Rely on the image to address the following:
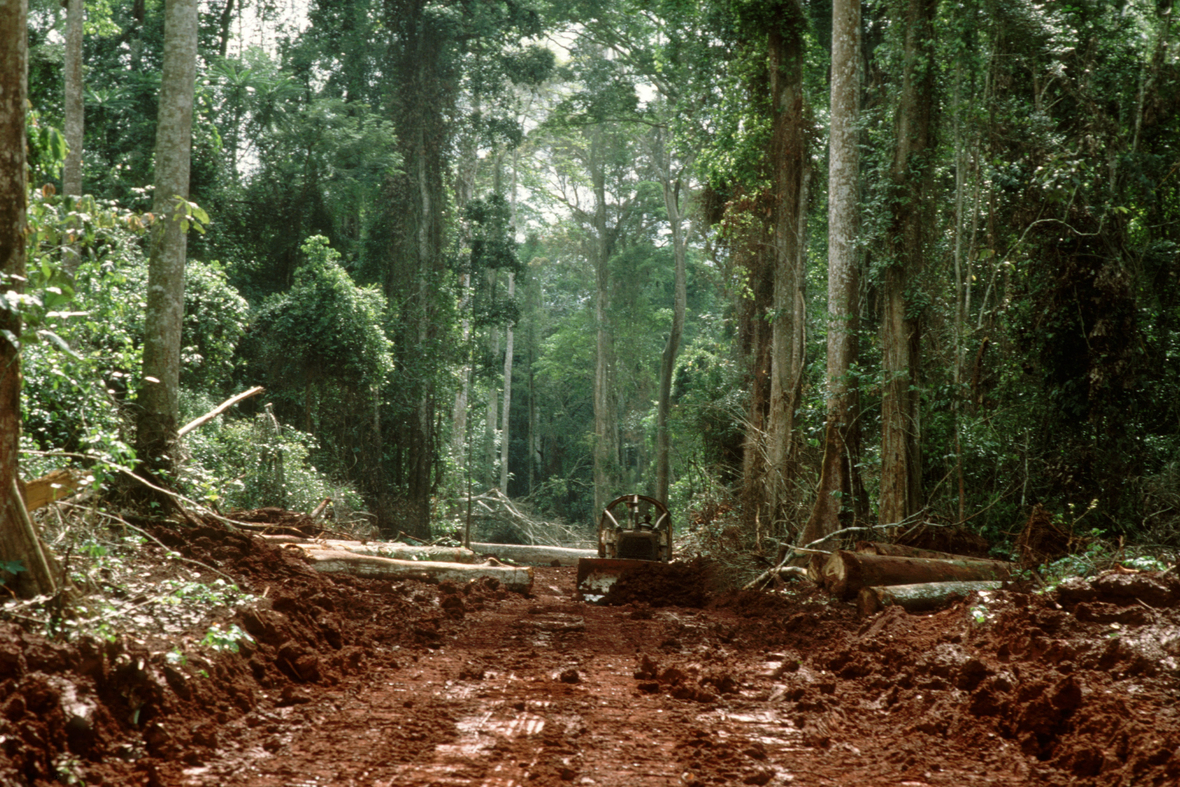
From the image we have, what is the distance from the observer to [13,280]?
4.80 m

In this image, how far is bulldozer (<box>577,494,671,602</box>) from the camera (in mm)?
11695

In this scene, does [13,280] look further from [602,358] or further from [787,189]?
[602,358]

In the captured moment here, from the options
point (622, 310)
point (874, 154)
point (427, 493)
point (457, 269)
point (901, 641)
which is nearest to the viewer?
point (901, 641)

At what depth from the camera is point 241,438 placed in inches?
587

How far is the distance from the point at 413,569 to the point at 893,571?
5.23 m

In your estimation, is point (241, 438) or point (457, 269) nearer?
point (241, 438)

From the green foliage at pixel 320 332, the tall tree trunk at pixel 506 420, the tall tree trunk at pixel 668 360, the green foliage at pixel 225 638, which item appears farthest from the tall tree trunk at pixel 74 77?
the tall tree trunk at pixel 506 420

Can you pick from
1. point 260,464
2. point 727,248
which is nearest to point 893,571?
point 260,464

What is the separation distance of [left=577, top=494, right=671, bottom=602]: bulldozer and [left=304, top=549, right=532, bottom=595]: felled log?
80 centimetres

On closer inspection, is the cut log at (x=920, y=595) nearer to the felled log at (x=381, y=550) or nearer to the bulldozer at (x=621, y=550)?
the bulldozer at (x=621, y=550)

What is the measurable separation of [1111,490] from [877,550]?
417cm

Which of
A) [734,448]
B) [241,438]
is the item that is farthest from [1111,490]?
[241,438]

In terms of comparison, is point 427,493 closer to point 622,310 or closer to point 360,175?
point 360,175

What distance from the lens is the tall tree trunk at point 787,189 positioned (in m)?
14.0
